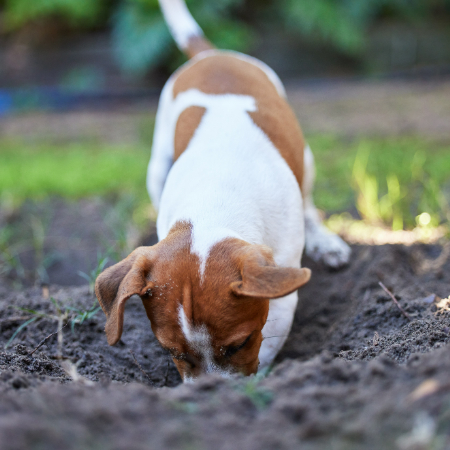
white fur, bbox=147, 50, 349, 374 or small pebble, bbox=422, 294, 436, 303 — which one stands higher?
white fur, bbox=147, 50, 349, 374

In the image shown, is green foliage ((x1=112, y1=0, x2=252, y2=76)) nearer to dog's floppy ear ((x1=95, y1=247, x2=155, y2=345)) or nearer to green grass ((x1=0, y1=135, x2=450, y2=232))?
green grass ((x1=0, y1=135, x2=450, y2=232))

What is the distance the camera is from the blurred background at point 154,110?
4.45 m

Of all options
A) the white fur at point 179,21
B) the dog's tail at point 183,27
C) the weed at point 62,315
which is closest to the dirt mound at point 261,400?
the weed at point 62,315

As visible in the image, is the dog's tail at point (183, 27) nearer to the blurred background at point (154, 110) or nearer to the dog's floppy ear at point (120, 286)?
the blurred background at point (154, 110)

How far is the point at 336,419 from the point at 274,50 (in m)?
10.1

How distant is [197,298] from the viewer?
2260 millimetres

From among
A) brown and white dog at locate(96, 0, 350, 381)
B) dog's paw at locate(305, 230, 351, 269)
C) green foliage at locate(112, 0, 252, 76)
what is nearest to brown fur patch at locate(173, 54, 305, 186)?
brown and white dog at locate(96, 0, 350, 381)

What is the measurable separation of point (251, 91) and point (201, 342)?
207cm

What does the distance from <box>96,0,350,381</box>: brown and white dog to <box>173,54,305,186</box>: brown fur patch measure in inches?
0.4

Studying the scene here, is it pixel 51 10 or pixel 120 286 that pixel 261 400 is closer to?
pixel 120 286

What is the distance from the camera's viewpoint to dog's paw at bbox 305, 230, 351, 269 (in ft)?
12.5

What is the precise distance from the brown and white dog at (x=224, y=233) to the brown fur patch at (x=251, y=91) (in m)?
0.01

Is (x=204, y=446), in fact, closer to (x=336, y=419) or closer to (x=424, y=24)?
(x=336, y=419)

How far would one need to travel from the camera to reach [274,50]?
1055 cm
